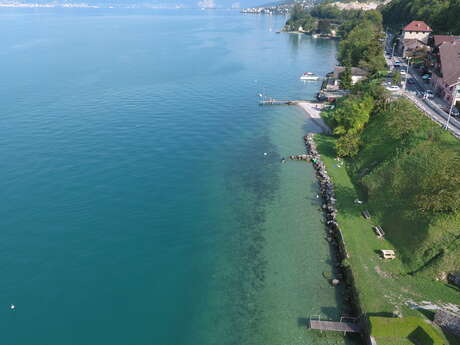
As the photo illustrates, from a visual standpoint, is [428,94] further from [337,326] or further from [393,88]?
[337,326]

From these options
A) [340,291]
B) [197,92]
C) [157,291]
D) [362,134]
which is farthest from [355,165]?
A: [197,92]

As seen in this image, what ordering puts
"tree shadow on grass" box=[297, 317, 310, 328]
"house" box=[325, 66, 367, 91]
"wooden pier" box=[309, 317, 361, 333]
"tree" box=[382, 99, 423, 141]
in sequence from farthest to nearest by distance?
"house" box=[325, 66, 367, 91] → "tree" box=[382, 99, 423, 141] → "tree shadow on grass" box=[297, 317, 310, 328] → "wooden pier" box=[309, 317, 361, 333]

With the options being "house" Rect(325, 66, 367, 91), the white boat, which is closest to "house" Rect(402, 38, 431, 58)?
"house" Rect(325, 66, 367, 91)

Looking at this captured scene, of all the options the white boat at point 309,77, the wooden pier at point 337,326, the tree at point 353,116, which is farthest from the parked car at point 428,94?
the wooden pier at point 337,326

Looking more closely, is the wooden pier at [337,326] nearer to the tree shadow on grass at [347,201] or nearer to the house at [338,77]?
the tree shadow on grass at [347,201]

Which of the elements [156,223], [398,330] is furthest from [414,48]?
[398,330]

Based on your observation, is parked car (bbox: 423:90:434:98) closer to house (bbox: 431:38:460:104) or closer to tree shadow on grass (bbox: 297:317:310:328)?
house (bbox: 431:38:460:104)
